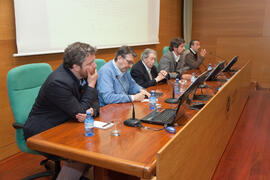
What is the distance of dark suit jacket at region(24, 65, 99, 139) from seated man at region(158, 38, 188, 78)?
6.80 feet

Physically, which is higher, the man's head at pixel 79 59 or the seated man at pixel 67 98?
the man's head at pixel 79 59

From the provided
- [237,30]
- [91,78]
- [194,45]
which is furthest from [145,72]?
[237,30]

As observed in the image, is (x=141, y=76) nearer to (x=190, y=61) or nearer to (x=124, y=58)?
(x=124, y=58)

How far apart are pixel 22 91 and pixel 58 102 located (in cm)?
43

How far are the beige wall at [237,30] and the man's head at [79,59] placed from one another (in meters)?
4.96

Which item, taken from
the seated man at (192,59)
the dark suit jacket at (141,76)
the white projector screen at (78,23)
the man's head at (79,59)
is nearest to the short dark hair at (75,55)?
the man's head at (79,59)

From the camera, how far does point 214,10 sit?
622 cm

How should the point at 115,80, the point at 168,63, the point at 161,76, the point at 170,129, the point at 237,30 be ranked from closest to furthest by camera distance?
the point at 170,129, the point at 115,80, the point at 161,76, the point at 168,63, the point at 237,30

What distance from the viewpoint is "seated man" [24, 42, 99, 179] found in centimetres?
156

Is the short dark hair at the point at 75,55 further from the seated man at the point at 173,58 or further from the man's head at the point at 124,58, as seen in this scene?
the seated man at the point at 173,58

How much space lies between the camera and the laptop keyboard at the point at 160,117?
1587 millimetres

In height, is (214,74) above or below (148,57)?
below

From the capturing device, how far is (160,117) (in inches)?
65.7

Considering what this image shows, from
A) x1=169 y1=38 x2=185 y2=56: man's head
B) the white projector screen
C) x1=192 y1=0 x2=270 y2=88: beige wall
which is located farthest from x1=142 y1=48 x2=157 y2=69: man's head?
x1=192 y1=0 x2=270 y2=88: beige wall
